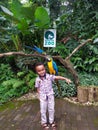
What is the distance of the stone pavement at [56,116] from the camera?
423 cm

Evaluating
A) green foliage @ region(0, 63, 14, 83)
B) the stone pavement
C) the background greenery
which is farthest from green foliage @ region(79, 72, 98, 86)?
green foliage @ region(0, 63, 14, 83)

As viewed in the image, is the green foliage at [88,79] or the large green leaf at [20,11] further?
the large green leaf at [20,11]

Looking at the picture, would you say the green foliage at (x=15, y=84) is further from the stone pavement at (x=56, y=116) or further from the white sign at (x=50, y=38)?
the white sign at (x=50, y=38)

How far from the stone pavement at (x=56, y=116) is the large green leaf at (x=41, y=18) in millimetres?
2114

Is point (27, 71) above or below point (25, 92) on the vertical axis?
above

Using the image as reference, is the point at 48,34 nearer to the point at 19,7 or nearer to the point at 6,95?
the point at 19,7

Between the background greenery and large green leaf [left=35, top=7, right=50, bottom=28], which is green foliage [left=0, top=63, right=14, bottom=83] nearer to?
the background greenery

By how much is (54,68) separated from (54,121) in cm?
162

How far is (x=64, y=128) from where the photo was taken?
4082 mm

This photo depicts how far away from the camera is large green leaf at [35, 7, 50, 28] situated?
6297 mm

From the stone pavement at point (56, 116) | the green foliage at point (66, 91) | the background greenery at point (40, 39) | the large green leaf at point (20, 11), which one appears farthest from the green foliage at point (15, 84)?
the large green leaf at point (20, 11)

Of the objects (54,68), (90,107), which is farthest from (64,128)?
(54,68)

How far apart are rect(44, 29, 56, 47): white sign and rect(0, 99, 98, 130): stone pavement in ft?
5.04

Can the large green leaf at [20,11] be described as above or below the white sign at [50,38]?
above
